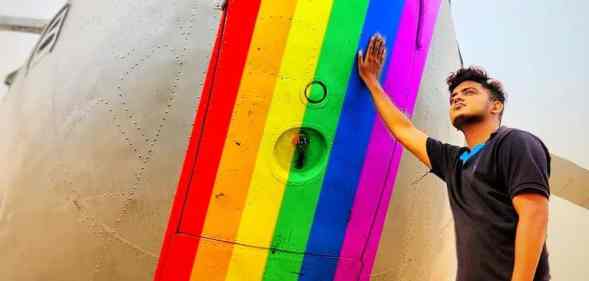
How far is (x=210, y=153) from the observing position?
1.98 metres

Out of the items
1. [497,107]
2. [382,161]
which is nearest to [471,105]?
[497,107]

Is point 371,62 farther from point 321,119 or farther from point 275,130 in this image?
point 275,130

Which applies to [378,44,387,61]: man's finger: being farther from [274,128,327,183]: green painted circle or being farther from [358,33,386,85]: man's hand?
[274,128,327,183]: green painted circle

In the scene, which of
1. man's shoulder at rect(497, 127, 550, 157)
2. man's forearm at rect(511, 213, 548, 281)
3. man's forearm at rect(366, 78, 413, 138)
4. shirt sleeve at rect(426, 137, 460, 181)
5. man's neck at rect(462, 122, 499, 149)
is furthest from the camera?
man's forearm at rect(366, 78, 413, 138)

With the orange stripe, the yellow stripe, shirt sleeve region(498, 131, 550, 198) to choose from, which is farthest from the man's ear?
the orange stripe

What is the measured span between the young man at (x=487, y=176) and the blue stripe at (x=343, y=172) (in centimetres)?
6

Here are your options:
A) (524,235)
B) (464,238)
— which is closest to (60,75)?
(464,238)

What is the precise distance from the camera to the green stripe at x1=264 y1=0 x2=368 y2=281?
1942mm

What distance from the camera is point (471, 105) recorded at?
1.83 metres

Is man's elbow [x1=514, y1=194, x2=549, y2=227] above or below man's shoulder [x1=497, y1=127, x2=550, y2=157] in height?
below

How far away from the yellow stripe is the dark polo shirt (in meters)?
0.63

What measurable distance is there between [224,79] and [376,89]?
560mm

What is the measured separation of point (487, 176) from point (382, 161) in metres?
0.53

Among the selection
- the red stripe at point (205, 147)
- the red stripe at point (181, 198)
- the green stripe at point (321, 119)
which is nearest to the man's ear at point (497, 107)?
the green stripe at point (321, 119)
